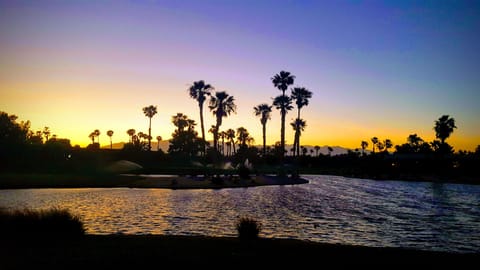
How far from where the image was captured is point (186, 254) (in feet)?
43.5

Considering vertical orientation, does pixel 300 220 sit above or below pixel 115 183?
below

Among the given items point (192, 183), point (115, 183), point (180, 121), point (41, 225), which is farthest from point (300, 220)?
point (180, 121)

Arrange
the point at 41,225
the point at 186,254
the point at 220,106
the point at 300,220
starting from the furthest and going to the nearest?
the point at 220,106 < the point at 300,220 < the point at 41,225 < the point at 186,254

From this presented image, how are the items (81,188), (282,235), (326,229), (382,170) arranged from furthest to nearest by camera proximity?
(382,170) → (81,188) → (326,229) → (282,235)

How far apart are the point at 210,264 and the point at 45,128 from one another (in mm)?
197824

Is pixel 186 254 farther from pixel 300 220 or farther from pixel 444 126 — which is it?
pixel 444 126

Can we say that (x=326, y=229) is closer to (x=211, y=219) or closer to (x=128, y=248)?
(x=211, y=219)

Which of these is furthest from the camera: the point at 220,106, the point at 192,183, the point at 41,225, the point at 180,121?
the point at 180,121

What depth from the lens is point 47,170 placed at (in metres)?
78.2

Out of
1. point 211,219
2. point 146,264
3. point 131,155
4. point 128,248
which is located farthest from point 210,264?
point 131,155

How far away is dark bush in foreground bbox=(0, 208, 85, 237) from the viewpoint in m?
16.6

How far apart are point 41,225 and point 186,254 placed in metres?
6.84

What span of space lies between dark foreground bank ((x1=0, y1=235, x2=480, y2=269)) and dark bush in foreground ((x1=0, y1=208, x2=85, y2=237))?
3.12 feet

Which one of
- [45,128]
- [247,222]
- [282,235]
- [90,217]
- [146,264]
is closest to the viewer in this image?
[146,264]
